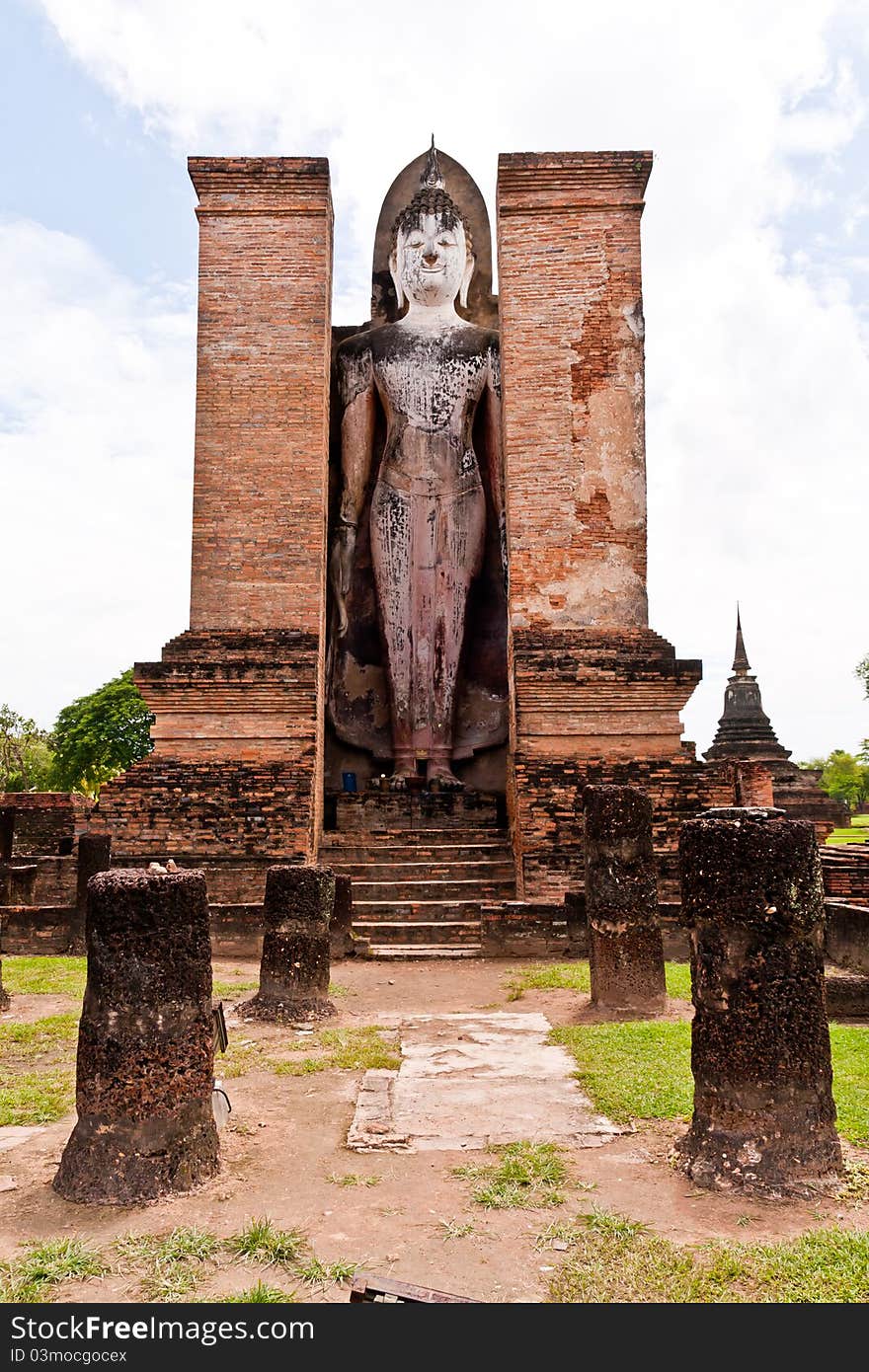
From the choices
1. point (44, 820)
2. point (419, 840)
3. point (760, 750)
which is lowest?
point (419, 840)

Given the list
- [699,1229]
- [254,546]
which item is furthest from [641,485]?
[699,1229]

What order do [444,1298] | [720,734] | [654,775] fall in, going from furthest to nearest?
[720,734] → [654,775] → [444,1298]

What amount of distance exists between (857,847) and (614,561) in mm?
4676

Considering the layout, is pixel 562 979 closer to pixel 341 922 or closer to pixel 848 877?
pixel 341 922

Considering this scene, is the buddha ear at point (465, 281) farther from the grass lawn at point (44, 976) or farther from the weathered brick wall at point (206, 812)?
the grass lawn at point (44, 976)

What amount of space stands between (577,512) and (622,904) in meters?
5.52

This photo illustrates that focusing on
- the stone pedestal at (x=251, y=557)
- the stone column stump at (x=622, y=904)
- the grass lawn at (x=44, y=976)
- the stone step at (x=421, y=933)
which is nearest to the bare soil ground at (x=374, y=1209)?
the stone column stump at (x=622, y=904)

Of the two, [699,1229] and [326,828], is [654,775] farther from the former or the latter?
[699,1229]

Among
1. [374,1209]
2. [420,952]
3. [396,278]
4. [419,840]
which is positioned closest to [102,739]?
[396,278]

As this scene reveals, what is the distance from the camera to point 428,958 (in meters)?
9.04

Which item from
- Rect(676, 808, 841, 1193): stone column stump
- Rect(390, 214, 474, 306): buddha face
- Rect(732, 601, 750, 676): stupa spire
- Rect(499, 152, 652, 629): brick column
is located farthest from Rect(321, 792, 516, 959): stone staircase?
Rect(732, 601, 750, 676): stupa spire

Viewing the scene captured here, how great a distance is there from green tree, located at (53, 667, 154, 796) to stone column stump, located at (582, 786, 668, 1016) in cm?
2609

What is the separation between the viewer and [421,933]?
956cm

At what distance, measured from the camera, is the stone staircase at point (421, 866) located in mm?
9555
